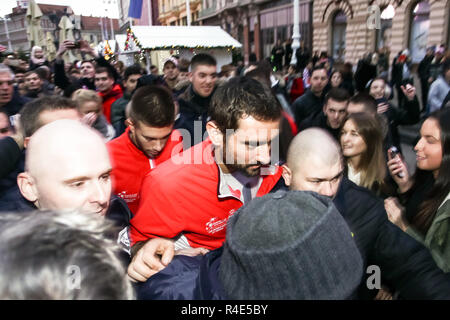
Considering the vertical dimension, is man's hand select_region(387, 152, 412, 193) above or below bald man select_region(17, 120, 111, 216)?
below

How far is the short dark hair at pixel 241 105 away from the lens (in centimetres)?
203

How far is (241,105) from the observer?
6.64 ft

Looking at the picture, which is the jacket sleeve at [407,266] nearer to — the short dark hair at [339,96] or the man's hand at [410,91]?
the short dark hair at [339,96]

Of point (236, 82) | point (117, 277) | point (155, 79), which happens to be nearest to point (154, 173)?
point (236, 82)

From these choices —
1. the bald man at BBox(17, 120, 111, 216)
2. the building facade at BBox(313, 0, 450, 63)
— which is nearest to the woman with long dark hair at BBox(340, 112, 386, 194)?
the bald man at BBox(17, 120, 111, 216)

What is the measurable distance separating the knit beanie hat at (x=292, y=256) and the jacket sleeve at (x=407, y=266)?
2.41 ft

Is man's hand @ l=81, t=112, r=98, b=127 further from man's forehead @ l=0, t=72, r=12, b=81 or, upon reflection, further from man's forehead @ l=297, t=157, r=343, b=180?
man's forehead @ l=297, t=157, r=343, b=180

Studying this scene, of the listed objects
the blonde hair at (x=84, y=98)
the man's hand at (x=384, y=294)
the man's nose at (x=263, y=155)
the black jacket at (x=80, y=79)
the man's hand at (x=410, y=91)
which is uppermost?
the black jacket at (x=80, y=79)

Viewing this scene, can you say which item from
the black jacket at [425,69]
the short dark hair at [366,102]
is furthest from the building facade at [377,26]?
the short dark hair at [366,102]

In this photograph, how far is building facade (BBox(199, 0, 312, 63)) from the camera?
21.1 meters

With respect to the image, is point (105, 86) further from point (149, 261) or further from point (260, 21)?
point (260, 21)

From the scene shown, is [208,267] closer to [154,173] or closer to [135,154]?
[154,173]

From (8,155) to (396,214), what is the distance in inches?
95.8
